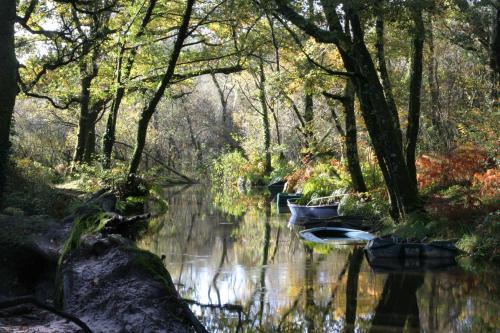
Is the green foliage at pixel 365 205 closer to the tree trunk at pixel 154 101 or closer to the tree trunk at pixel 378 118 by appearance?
the tree trunk at pixel 378 118

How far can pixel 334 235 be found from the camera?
15375 millimetres

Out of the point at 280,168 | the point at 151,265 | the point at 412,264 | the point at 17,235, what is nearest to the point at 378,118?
the point at 412,264

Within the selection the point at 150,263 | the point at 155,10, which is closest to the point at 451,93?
the point at 155,10

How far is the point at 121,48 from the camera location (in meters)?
19.8

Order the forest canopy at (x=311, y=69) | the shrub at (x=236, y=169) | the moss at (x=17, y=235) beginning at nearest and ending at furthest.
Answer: the moss at (x=17, y=235)
the forest canopy at (x=311, y=69)
the shrub at (x=236, y=169)

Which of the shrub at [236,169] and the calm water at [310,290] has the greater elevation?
the shrub at [236,169]

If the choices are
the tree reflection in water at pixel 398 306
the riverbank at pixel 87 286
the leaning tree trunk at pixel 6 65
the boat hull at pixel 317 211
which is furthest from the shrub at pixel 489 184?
the leaning tree trunk at pixel 6 65

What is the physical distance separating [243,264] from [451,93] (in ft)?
61.9

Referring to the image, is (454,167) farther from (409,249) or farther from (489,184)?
(409,249)

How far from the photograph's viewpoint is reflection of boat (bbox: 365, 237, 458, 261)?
1187cm

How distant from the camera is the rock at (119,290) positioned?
531 centimetres

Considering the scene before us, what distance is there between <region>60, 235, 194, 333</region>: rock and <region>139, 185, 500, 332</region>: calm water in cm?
161

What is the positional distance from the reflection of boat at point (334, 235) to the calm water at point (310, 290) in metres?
0.32

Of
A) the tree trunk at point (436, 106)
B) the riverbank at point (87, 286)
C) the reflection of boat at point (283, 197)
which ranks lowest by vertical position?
the riverbank at point (87, 286)
